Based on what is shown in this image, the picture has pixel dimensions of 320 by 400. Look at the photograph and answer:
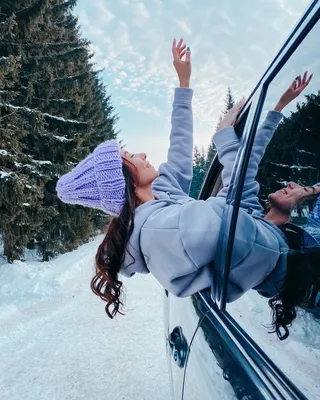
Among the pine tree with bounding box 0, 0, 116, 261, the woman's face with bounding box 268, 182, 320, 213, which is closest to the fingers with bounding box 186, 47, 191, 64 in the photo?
the woman's face with bounding box 268, 182, 320, 213

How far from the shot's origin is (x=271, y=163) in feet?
3.67

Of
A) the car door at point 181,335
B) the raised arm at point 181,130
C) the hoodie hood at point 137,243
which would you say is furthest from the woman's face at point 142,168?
the car door at point 181,335

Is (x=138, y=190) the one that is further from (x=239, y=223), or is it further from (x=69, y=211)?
(x=69, y=211)

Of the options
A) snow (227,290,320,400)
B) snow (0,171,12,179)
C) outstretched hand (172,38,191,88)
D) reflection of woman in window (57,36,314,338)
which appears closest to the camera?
snow (227,290,320,400)

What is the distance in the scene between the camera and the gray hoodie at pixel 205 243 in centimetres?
108

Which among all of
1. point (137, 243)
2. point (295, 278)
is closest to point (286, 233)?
point (295, 278)

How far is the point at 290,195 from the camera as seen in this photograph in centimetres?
97

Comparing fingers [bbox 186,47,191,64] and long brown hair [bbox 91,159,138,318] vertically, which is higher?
fingers [bbox 186,47,191,64]

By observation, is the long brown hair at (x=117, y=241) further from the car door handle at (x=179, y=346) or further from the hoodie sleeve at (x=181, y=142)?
the car door handle at (x=179, y=346)

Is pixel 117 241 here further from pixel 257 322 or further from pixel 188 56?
pixel 188 56

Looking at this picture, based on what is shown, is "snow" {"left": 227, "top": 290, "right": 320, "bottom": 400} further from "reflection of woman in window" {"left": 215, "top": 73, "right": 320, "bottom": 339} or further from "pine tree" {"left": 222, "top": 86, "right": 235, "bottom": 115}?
"pine tree" {"left": 222, "top": 86, "right": 235, "bottom": 115}

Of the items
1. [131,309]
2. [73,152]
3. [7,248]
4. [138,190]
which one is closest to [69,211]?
[73,152]

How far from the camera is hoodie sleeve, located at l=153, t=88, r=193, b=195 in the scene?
1870 millimetres

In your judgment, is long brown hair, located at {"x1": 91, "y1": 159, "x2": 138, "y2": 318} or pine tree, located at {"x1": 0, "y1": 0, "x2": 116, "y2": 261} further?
pine tree, located at {"x1": 0, "y1": 0, "x2": 116, "y2": 261}
